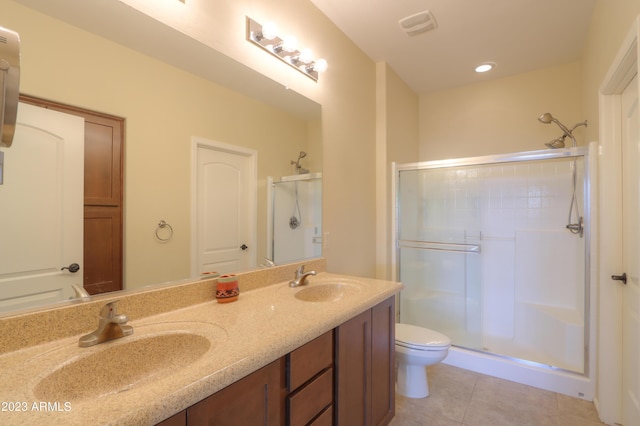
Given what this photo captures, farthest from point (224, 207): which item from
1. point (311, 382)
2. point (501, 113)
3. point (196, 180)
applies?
point (501, 113)

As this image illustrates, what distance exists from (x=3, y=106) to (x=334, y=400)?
52.9 inches

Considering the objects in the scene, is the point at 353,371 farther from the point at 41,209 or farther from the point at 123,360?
the point at 41,209

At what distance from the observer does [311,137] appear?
6.25 feet

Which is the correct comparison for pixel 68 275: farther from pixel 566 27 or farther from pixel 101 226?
pixel 566 27

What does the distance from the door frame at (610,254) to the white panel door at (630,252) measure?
0.03 meters

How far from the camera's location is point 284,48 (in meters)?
1.65

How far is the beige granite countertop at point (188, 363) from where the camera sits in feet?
1.81

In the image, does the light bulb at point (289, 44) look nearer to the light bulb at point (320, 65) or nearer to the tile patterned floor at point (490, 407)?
the light bulb at point (320, 65)

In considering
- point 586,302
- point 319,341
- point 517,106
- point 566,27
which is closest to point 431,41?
point 566,27

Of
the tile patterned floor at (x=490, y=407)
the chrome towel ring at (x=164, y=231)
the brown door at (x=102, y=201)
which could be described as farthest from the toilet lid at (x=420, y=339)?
the brown door at (x=102, y=201)

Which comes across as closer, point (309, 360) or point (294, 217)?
point (309, 360)

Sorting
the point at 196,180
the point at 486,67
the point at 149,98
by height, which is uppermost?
the point at 486,67

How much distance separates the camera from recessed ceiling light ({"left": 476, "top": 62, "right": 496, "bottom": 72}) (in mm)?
2639

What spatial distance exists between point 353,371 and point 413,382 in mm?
1030
